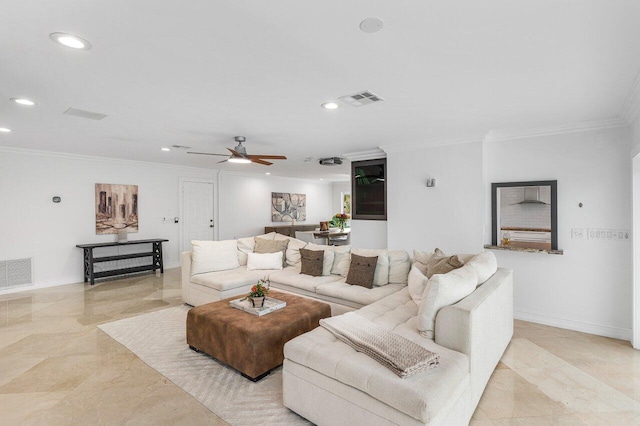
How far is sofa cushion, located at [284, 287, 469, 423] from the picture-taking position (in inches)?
65.7

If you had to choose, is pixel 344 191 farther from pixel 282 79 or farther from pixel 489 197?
pixel 282 79

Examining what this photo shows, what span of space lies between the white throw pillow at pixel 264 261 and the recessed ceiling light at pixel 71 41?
3.53 m

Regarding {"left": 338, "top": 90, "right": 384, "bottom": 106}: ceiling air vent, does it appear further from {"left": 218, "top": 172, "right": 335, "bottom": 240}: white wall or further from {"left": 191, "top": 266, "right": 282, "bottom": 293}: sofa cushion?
{"left": 218, "top": 172, "right": 335, "bottom": 240}: white wall

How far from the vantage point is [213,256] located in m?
4.91

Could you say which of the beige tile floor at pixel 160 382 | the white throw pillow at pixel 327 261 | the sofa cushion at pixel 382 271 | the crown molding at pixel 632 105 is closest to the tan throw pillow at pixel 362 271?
the sofa cushion at pixel 382 271

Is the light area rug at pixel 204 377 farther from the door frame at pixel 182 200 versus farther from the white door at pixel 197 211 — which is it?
the white door at pixel 197 211

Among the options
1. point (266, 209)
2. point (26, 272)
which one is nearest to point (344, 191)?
point (266, 209)

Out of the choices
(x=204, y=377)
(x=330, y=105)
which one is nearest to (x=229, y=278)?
(x=204, y=377)

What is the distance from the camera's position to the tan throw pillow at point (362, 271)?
12.7 feet

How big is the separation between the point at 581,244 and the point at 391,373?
11.2 ft

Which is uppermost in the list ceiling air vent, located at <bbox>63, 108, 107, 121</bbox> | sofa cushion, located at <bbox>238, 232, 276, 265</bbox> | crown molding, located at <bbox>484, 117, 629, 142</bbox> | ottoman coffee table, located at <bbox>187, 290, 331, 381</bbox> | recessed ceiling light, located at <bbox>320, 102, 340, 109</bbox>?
ceiling air vent, located at <bbox>63, 108, 107, 121</bbox>

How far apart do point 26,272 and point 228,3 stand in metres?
6.47

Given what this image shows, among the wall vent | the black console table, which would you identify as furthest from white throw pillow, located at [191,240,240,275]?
the wall vent

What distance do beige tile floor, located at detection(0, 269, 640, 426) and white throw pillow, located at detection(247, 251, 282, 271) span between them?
1947 millimetres
